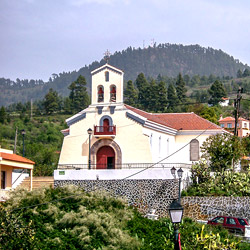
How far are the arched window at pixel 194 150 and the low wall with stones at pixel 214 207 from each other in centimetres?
841

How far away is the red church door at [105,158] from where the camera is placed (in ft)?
117

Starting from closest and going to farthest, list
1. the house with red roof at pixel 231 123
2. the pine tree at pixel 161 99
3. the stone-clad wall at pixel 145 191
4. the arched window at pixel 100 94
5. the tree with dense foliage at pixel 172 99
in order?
the stone-clad wall at pixel 145 191 → the arched window at pixel 100 94 → the house with red roof at pixel 231 123 → the pine tree at pixel 161 99 → the tree with dense foliage at pixel 172 99

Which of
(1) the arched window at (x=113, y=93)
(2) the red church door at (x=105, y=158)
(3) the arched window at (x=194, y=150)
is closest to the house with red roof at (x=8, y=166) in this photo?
(2) the red church door at (x=105, y=158)

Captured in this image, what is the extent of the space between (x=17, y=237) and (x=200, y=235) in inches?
372

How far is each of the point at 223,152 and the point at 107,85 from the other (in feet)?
28.9

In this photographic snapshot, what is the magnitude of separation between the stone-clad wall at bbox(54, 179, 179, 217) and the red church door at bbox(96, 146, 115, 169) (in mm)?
3353

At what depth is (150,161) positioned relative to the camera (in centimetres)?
3378

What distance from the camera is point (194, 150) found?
131 ft

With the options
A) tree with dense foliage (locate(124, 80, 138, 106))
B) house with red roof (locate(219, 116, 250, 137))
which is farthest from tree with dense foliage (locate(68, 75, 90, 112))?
A: house with red roof (locate(219, 116, 250, 137))

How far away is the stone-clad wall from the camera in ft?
103

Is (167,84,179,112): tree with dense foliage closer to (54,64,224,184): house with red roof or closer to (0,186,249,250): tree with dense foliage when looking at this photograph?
(54,64,224,184): house with red roof

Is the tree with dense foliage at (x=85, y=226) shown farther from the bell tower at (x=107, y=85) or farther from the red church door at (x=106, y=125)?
the bell tower at (x=107, y=85)

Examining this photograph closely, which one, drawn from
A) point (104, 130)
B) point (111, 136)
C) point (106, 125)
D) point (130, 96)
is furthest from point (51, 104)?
point (111, 136)

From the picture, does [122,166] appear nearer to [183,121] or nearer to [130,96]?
[183,121]
